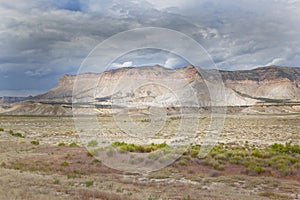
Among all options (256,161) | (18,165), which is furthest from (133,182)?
(256,161)

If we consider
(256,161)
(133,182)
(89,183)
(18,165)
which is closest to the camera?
(89,183)

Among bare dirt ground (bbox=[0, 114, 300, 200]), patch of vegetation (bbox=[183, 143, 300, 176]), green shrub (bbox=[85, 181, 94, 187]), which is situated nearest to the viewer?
bare dirt ground (bbox=[0, 114, 300, 200])

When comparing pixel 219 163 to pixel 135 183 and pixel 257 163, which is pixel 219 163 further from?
pixel 135 183

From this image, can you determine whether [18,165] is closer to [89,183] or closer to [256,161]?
[89,183]

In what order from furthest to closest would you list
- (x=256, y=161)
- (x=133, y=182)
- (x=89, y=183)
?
(x=256, y=161), (x=133, y=182), (x=89, y=183)

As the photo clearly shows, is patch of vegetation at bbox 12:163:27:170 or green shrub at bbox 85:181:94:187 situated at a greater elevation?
green shrub at bbox 85:181:94:187

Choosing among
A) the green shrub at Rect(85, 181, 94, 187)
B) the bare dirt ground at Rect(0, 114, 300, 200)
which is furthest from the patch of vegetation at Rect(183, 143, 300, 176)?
the green shrub at Rect(85, 181, 94, 187)

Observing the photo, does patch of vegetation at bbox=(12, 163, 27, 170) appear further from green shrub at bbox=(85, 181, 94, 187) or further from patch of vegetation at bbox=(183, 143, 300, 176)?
patch of vegetation at bbox=(183, 143, 300, 176)

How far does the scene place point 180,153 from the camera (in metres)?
22.7

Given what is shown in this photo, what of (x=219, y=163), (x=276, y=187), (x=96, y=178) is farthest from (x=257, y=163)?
(x=96, y=178)

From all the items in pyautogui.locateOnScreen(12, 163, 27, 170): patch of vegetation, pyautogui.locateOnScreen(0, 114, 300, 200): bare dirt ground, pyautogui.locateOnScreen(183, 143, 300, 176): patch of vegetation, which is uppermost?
pyautogui.locateOnScreen(183, 143, 300, 176): patch of vegetation

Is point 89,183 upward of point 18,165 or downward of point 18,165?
upward

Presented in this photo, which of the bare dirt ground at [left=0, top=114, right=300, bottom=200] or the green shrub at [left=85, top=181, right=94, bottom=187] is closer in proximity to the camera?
the bare dirt ground at [left=0, top=114, right=300, bottom=200]

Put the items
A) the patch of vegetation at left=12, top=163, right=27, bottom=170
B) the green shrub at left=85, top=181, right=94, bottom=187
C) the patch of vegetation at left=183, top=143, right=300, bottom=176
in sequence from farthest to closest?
the patch of vegetation at left=12, top=163, right=27, bottom=170 → the patch of vegetation at left=183, top=143, right=300, bottom=176 → the green shrub at left=85, top=181, right=94, bottom=187
